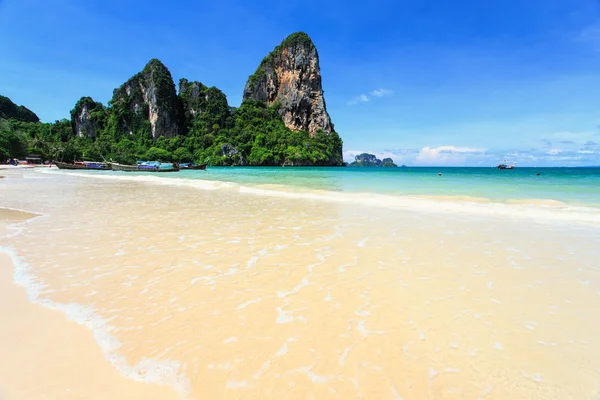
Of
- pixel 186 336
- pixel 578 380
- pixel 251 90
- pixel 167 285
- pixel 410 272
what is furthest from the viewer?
pixel 251 90

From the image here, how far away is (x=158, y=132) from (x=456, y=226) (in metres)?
110

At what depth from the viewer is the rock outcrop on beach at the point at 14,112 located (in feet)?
417

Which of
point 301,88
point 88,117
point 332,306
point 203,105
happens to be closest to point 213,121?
point 203,105

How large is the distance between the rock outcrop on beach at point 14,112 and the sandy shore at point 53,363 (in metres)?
166

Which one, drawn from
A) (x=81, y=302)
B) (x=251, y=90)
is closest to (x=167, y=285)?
(x=81, y=302)

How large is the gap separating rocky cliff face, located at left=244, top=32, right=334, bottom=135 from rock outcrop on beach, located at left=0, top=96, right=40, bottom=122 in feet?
363

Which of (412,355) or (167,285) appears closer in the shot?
(412,355)

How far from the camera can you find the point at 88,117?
109688mm

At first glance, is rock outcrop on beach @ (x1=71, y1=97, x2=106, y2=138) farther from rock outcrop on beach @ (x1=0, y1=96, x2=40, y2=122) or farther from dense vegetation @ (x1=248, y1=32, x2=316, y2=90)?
dense vegetation @ (x1=248, y1=32, x2=316, y2=90)

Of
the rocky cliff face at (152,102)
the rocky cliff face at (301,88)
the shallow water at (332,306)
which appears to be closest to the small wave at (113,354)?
the shallow water at (332,306)

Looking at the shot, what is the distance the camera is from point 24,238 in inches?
248

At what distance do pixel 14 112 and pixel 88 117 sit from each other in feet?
178

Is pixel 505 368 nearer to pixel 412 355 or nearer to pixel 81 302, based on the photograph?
pixel 412 355

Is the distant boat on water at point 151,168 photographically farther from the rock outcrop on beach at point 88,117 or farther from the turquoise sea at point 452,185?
the rock outcrop on beach at point 88,117
